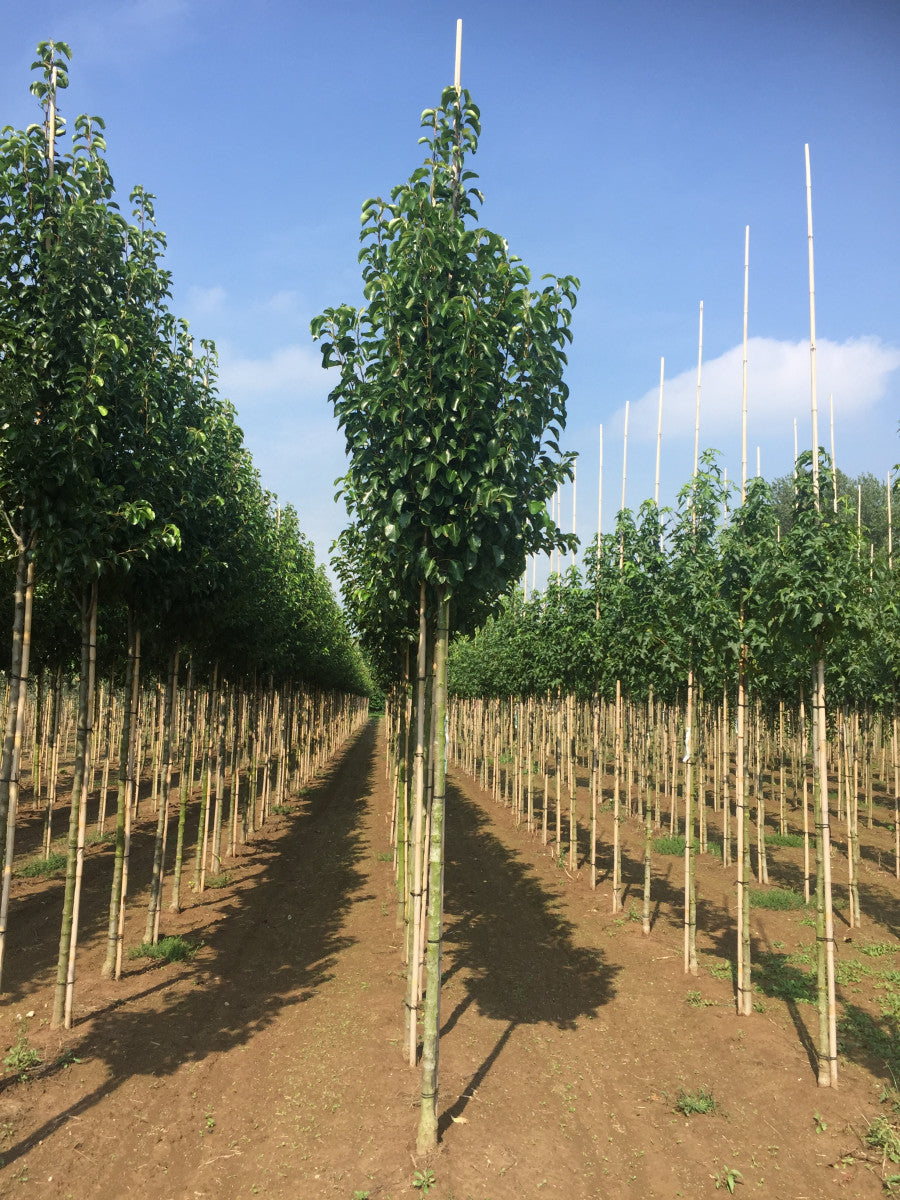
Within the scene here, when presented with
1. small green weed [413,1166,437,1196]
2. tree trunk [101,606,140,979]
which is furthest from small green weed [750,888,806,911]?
tree trunk [101,606,140,979]

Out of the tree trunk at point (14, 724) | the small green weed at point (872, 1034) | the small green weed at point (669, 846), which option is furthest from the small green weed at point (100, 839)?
the small green weed at point (872, 1034)

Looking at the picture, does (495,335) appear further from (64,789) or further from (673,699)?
(64,789)

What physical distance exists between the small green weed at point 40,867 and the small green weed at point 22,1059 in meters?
7.24

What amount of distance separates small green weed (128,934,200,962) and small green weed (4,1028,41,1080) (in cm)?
291

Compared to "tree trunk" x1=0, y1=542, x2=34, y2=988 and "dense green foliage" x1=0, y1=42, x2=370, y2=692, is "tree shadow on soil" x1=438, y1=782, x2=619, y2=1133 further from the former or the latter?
"dense green foliage" x1=0, y1=42, x2=370, y2=692

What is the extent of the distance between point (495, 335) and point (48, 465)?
4.10m

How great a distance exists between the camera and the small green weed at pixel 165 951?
9.88 metres

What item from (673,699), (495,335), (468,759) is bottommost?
(468,759)

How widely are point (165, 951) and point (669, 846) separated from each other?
41.1 ft

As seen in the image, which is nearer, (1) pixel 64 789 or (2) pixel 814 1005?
(2) pixel 814 1005

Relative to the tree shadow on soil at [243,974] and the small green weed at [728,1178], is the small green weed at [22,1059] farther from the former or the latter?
the small green weed at [728,1178]

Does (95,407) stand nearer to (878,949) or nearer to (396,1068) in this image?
(396,1068)

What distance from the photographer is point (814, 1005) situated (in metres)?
9.12

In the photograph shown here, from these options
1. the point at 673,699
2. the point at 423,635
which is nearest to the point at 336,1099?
the point at 423,635
